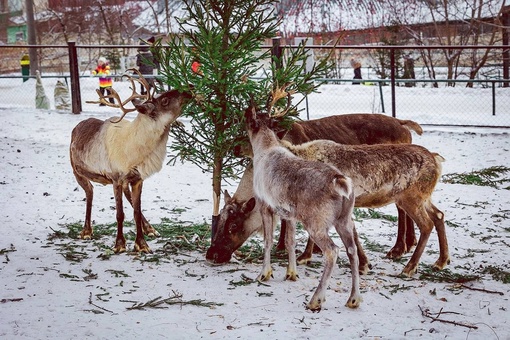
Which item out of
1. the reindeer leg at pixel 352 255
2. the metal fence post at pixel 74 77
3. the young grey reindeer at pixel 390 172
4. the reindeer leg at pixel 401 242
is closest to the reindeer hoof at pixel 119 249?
the young grey reindeer at pixel 390 172

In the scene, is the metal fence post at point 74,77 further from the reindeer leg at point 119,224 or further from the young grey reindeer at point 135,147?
the reindeer leg at point 119,224

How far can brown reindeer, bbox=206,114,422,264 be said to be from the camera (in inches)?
227

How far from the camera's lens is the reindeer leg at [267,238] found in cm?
533

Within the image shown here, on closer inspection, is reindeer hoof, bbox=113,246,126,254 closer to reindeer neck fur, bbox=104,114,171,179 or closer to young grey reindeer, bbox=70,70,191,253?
young grey reindeer, bbox=70,70,191,253

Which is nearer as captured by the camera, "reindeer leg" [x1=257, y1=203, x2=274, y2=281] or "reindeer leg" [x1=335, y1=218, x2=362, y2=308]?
"reindeer leg" [x1=335, y1=218, x2=362, y2=308]

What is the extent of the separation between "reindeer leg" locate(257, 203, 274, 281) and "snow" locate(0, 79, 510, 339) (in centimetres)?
8

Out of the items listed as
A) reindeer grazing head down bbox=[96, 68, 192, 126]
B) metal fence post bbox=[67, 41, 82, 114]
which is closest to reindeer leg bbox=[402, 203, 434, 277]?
reindeer grazing head down bbox=[96, 68, 192, 126]

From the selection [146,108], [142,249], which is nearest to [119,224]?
[142,249]

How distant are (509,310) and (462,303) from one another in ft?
1.04

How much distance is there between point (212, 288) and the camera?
514 cm

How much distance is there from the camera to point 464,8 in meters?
19.9

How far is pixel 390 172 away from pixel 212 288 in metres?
1.67

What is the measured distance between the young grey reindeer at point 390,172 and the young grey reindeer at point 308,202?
46 cm

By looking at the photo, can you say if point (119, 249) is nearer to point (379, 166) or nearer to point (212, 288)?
point (212, 288)
